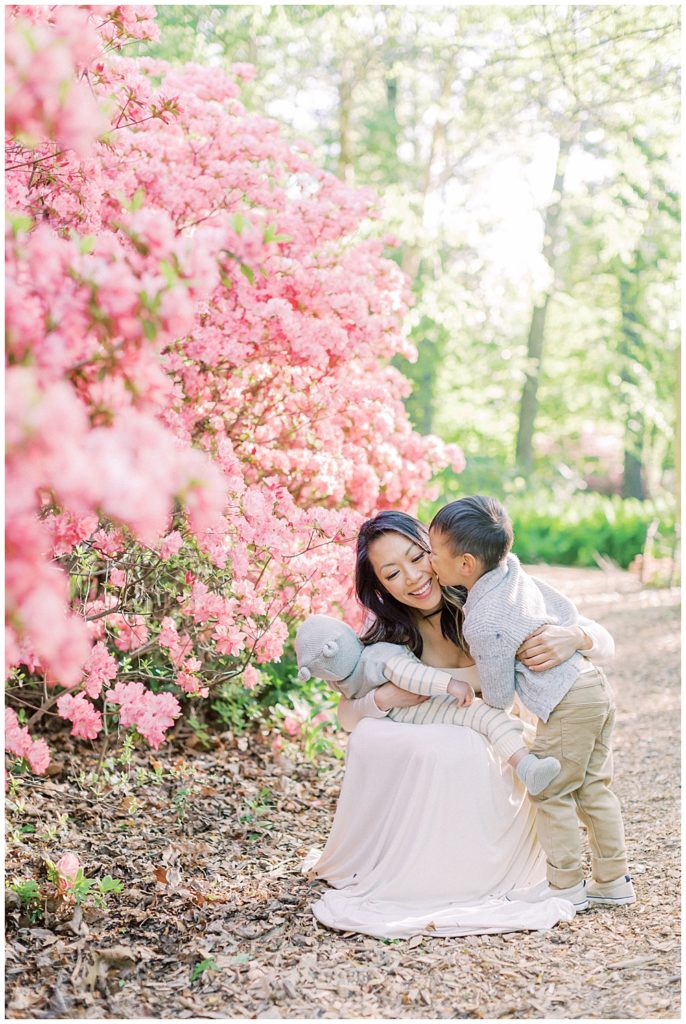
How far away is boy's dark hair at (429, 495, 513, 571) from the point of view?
→ 2.98 metres

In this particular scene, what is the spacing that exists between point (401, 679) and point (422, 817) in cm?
42

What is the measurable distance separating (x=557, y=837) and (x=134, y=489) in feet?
6.92

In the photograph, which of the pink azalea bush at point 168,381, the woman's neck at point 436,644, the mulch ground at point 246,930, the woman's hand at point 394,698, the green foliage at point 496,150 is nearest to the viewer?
the pink azalea bush at point 168,381

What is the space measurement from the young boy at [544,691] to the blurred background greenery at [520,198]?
2245 mm

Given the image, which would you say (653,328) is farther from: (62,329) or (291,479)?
(62,329)

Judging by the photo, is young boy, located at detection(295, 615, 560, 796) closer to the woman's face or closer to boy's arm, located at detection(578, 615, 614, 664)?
the woman's face

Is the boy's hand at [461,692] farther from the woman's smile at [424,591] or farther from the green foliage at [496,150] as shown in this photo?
the green foliage at [496,150]

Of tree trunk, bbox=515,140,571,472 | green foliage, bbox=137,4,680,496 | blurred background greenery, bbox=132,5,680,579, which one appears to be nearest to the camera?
green foliage, bbox=137,4,680,496

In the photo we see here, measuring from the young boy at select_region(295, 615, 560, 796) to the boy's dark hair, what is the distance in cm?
41

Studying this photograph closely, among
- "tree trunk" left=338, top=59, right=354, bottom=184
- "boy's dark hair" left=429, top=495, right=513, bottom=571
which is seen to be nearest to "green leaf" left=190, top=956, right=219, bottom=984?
"boy's dark hair" left=429, top=495, right=513, bottom=571

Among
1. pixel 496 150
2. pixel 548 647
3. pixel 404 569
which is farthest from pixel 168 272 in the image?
pixel 496 150

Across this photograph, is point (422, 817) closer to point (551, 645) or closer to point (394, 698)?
point (394, 698)

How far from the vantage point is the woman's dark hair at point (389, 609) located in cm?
324

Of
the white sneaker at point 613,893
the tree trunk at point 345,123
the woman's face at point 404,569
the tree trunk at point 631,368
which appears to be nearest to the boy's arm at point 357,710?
the woman's face at point 404,569
